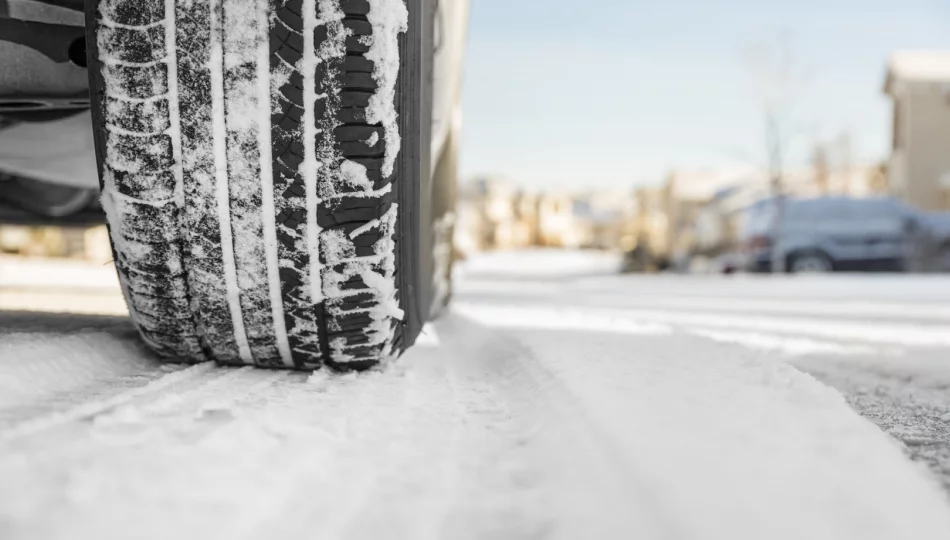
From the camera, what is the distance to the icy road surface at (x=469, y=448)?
55cm

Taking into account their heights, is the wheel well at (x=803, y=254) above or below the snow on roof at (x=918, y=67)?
below

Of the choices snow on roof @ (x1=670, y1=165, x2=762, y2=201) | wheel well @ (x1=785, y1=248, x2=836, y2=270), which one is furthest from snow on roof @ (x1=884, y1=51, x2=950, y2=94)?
snow on roof @ (x1=670, y1=165, x2=762, y2=201)

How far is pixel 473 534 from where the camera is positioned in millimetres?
550

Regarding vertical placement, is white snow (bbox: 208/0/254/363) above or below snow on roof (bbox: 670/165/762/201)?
below

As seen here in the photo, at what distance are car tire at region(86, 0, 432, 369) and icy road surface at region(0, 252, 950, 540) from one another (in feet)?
0.48

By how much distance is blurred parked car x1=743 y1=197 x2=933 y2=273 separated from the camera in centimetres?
743

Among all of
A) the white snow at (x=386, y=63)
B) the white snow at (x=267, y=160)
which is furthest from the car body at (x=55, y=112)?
the white snow at (x=267, y=160)

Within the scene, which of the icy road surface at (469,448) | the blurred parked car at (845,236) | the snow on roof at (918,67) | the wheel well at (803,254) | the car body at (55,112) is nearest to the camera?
the icy road surface at (469,448)

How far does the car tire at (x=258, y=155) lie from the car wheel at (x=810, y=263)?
7.82 meters

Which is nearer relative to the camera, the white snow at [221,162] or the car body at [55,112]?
the white snow at [221,162]

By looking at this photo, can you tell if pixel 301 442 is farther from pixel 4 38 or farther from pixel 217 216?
pixel 4 38

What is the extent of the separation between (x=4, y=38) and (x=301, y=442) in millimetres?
901

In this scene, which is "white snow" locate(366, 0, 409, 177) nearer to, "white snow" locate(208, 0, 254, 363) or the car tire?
the car tire

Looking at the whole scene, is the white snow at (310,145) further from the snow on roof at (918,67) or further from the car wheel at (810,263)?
the snow on roof at (918,67)
